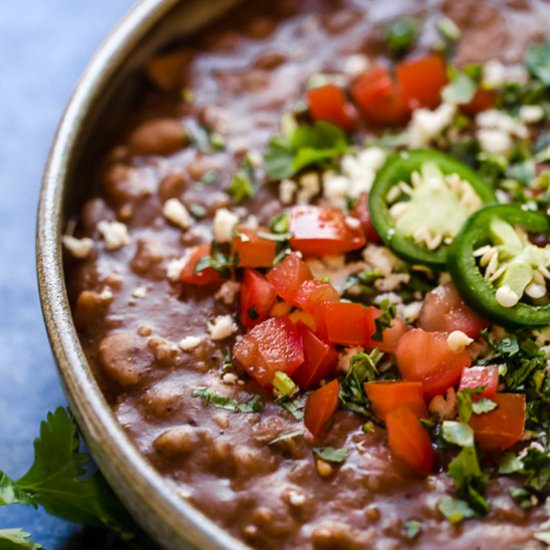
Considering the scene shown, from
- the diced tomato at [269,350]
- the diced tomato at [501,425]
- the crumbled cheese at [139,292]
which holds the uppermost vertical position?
the crumbled cheese at [139,292]

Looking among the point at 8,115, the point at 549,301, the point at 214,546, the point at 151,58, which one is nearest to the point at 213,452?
the point at 214,546

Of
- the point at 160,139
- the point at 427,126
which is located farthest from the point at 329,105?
the point at 160,139

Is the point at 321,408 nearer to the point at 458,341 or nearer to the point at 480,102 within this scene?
the point at 458,341

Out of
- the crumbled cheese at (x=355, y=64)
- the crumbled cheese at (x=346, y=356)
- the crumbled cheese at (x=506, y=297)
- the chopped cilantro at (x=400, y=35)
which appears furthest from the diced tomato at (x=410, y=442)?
the chopped cilantro at (x=400, y=35)

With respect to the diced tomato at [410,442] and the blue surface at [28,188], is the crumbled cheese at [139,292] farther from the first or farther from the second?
the diced tomato at [410,442]

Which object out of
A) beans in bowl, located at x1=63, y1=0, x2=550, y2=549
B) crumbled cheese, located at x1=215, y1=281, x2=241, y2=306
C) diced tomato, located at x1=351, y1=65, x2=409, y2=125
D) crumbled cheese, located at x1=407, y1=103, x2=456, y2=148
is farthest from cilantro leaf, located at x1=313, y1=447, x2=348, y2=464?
diced tomato, located at x1=351, y1=65, x2=409, y2=125

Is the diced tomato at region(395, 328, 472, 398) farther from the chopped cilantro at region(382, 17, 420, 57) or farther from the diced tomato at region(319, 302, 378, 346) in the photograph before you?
the chopped cilantro at region(382, 17, 420, 57)
